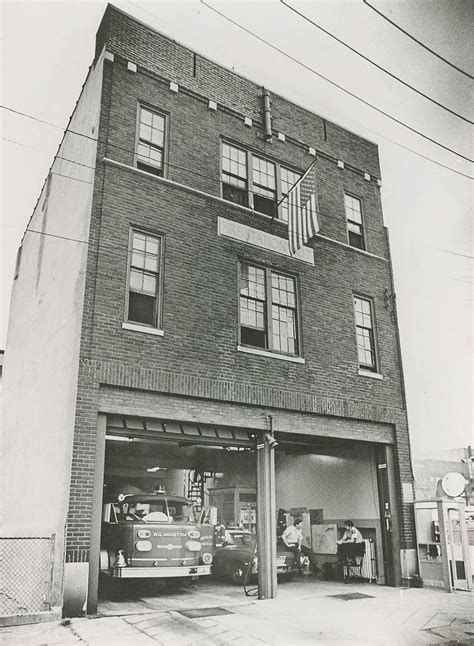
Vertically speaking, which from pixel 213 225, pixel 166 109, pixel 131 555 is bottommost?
pixel 131 555

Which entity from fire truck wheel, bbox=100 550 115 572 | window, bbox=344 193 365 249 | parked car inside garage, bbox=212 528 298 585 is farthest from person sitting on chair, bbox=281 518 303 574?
window, bbox=344 193 365 249

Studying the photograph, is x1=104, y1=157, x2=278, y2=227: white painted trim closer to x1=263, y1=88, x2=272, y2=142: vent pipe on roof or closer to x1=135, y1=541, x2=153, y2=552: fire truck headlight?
x1=263, y1=88, x2=272, y2=142: vent pipe on roof

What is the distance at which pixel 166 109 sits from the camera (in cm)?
1365

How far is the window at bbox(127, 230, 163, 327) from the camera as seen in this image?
39.2 ft

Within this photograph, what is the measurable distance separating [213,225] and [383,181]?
7.24 m

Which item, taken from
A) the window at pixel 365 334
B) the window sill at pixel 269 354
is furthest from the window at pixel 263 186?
the window sill at pixel 269 354

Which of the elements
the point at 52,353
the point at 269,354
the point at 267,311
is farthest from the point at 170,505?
the point at 267,311

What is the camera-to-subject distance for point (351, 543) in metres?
15.2

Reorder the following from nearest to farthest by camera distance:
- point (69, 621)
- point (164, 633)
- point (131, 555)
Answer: point (164, 633), point (69, 621), point (131, 555)

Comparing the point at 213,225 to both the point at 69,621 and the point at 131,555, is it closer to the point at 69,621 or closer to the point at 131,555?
the point at 131,555

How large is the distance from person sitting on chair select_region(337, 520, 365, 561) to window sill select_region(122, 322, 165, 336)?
769 centimetres

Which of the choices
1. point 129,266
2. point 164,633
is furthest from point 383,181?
point 164,633

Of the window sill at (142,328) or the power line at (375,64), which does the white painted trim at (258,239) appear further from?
the power line at (375,64)

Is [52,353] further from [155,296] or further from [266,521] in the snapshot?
[266,521]
